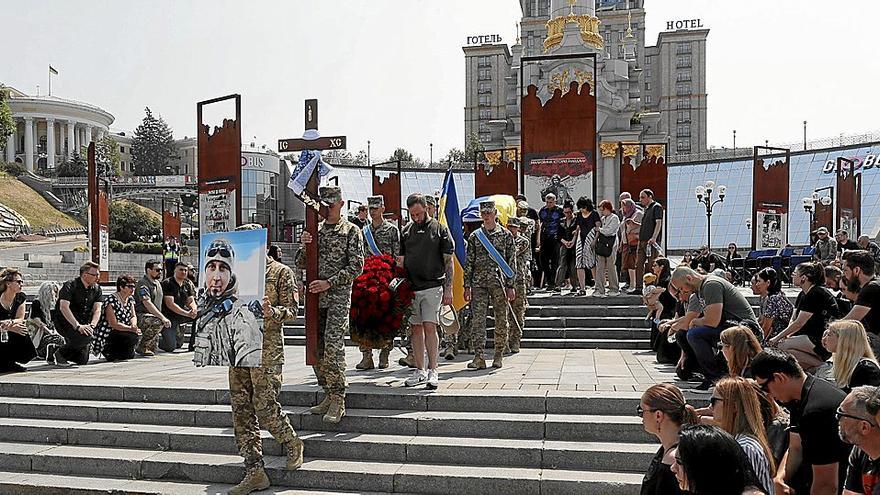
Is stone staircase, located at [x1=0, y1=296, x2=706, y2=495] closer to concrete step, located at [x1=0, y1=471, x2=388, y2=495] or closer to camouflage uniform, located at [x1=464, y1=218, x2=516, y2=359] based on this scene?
concrete step, located at [x1=0, y1=471, x2=388, y2=495]

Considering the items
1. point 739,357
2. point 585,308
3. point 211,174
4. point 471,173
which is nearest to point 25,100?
point 471,173

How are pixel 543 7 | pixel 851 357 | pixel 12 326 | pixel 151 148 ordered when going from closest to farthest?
pixel 851 357, pixel 12 326, pixel 543 7, pixel 151 148

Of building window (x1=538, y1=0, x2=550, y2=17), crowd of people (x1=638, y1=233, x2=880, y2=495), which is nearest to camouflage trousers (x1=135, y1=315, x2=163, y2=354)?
crowd of people (x1=638, y1=233, x2=880, y2=495)

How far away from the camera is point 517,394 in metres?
6.68

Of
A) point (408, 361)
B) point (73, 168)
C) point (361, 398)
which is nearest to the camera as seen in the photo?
point (361, 398)

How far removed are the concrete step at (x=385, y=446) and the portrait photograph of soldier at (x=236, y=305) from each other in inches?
51.2

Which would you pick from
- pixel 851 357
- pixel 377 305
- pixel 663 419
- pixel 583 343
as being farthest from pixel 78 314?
pixel 851 357

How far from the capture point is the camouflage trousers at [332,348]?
20.4 ft

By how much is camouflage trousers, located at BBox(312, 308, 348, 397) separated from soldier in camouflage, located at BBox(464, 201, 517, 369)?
2.24 meters

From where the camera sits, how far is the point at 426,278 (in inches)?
281

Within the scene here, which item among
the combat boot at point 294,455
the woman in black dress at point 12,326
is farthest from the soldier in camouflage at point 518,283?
the woman in black dress at point 12,326

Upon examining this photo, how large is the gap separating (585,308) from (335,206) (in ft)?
21.4

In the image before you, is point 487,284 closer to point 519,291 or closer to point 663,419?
point 519,291

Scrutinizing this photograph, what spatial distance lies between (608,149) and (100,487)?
3432cm
